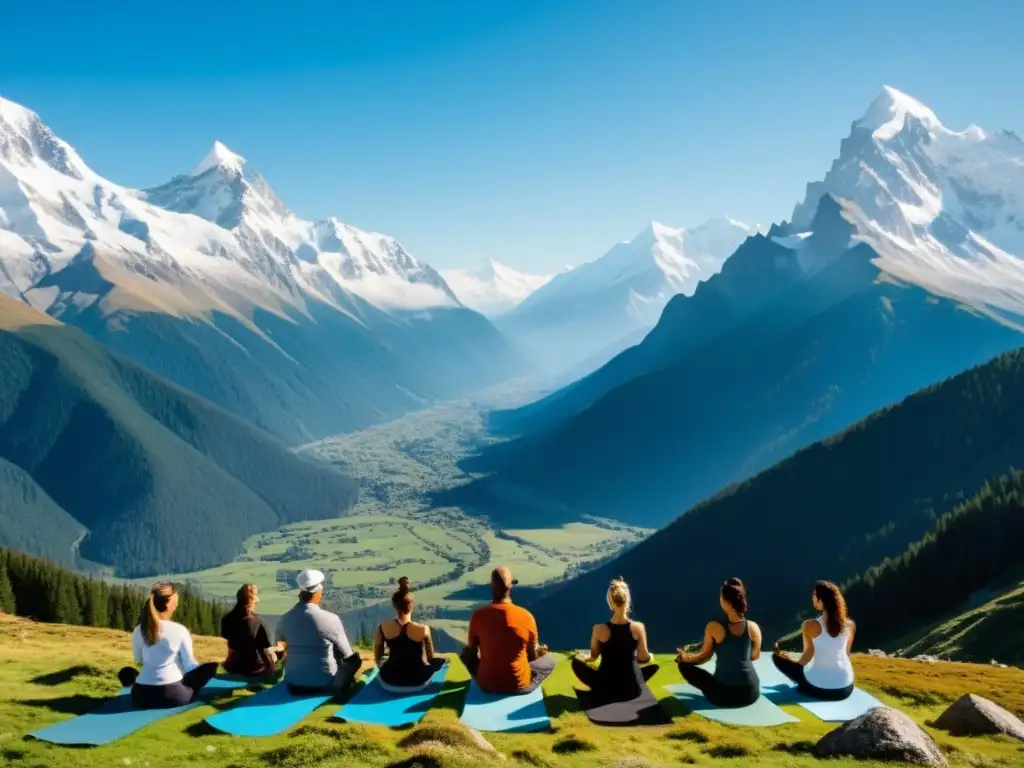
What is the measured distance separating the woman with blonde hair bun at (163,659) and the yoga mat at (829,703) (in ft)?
67.3

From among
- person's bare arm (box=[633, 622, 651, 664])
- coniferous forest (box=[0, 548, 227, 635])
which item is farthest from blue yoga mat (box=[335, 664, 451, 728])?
coniferous forest (box=[0, 548, 227, 635])

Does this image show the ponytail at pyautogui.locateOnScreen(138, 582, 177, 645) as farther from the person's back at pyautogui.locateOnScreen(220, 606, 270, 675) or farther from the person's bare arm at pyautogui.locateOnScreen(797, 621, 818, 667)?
the person's bare arm at pyautogui.locateOnScreen(797, 621, 818, 667)

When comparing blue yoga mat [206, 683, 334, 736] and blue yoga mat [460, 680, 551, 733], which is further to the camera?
blue yoga mat [460, 680, 551, 733]

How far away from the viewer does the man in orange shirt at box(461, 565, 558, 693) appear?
88.0 feet

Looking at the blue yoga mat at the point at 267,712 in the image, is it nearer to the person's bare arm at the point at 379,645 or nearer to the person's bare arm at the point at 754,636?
the person's bare arm at the point at 379,645

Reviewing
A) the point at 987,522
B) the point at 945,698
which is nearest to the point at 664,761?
the point at 945,698

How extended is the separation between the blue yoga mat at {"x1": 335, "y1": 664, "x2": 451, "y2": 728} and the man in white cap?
1.09 meters

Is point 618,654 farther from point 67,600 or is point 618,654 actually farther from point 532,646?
point 67,600

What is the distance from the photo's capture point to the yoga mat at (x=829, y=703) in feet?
89.8

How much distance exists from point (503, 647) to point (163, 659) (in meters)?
11.3

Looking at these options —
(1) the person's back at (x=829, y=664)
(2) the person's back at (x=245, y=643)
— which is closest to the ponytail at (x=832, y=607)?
(1) the person's back at (x=829, y=664)

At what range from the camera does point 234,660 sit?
3064 centimetres

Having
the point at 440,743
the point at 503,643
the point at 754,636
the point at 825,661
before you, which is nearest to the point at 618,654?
the point at 503,643

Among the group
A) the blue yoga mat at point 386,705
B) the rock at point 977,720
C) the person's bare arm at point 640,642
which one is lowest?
the rock at point 977,720
